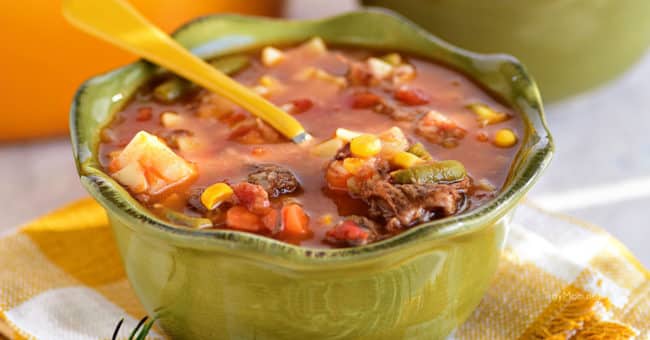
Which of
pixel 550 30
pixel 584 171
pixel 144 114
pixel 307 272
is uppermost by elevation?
pixel 307 272

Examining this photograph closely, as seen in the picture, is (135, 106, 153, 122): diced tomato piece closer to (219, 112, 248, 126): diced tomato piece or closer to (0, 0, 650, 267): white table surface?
(219, 112, 248, 126): diced tomato piece

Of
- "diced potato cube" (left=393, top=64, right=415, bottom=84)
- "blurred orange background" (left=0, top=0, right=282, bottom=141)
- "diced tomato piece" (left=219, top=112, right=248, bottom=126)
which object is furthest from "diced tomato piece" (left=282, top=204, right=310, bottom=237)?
"blurred orange background" (left=0, top=0, right=282, bottom=141)

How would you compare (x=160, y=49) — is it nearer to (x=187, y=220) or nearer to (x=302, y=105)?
(x=302, y=105)

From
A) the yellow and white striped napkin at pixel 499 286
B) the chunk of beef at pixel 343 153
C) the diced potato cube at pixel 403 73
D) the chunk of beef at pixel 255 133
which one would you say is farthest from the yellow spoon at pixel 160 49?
the yellow and white striped napkin at pixel 499 286

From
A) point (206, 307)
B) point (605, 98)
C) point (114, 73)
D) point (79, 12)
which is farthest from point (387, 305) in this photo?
point (605, 98)

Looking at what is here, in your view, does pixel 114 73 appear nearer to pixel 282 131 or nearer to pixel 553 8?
pixel 282 131

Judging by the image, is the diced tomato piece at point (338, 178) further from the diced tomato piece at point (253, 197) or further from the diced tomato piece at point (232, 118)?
the diced tomato piece at point (232, 118)

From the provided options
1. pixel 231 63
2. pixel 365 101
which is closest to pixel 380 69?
pixel 365 101
